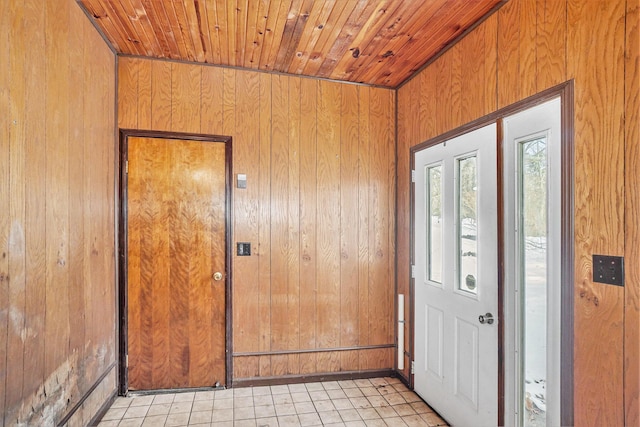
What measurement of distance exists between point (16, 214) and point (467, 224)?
2414mm

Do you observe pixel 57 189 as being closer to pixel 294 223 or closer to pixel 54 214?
pixel 54 214

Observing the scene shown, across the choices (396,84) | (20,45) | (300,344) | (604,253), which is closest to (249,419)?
(300,344)

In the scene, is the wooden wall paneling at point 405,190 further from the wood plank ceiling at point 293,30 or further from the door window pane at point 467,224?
the door window pane at point 467,224

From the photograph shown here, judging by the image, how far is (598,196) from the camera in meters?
1.40

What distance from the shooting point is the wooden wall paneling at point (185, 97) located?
9.09 ft

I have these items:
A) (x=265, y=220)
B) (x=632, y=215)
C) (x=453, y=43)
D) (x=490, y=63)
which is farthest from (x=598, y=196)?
(x=265, y=220)

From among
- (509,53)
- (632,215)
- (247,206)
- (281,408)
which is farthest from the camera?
(247,206)

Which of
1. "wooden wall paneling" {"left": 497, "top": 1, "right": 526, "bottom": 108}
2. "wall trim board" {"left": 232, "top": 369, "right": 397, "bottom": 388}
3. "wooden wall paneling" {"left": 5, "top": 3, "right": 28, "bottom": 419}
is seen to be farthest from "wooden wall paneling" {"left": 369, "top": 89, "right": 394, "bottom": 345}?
"wooden wall paneling" {"left": 5, "top": 3, "right": 28, "bottom": 419}

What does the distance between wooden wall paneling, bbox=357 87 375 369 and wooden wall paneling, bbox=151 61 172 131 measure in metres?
1.63

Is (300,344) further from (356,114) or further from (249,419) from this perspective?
(356,114)

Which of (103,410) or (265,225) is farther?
(265,225)

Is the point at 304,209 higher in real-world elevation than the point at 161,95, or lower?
lower

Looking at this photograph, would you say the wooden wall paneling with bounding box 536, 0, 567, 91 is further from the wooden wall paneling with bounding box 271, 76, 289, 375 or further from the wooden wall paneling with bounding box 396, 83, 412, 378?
the wooden wall paneling with bounding box 271, 76, 289, 375

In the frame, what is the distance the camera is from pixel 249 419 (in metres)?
2.38
